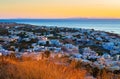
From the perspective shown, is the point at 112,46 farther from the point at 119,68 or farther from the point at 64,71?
the point at 64,71

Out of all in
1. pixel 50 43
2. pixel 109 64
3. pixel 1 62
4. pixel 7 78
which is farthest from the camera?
pixel 50 43

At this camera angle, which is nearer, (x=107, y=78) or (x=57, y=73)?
(x=57, y=73)

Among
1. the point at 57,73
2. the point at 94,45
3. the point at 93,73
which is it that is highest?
the point at 57,73

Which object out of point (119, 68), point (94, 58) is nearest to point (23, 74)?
point (119, 68)

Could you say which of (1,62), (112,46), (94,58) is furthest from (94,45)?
(1,62)

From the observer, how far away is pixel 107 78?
35.1 feet

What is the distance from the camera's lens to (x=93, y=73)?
13.2m

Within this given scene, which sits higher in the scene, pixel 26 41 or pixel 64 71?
pixel 64 71

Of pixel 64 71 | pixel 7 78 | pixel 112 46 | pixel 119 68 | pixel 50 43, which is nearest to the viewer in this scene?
pixel 7 78

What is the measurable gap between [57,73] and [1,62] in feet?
8.00

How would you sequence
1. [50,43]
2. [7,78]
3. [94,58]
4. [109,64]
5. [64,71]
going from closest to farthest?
[7,78], [64,71], [109,64], [94,58], [50,43]

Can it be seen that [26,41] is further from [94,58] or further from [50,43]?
[94,58]

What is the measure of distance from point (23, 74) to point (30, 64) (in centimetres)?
119

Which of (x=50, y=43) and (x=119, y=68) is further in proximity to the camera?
(x=50, y=43)
